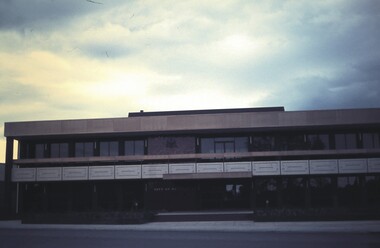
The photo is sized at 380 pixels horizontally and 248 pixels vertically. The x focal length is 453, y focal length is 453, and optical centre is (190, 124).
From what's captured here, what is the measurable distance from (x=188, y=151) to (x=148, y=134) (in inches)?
153

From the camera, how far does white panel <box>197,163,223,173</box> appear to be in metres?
38.0

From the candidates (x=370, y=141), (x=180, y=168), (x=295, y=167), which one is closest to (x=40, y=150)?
(x=180, y=168)

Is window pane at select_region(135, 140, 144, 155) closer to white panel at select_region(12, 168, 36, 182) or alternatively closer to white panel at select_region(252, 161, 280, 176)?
white panel at select_region(12, 168, 36, 182)

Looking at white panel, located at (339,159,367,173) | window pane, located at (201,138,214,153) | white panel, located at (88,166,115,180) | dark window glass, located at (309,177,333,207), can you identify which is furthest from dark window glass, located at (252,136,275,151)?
white panel, located at (88,166,115,180)

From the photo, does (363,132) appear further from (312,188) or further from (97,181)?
(97,181)

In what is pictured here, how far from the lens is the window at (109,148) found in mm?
41562

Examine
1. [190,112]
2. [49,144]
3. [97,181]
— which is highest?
[190,112]

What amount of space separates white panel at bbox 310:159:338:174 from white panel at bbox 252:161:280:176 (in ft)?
9.62

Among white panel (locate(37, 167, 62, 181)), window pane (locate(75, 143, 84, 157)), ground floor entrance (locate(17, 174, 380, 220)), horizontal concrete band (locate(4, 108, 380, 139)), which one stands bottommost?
ground floor entrance (locate(17, 174, 380, 220))

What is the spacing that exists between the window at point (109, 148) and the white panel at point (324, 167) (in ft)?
57.2

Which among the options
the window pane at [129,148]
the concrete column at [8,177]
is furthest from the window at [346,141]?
the concrete column at [8,177]

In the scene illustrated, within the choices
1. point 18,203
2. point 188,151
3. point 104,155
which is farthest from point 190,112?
point 18,203

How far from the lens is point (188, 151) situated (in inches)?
1551

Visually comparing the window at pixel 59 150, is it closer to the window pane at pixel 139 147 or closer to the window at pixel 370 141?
the window pane at pixel 139 147
